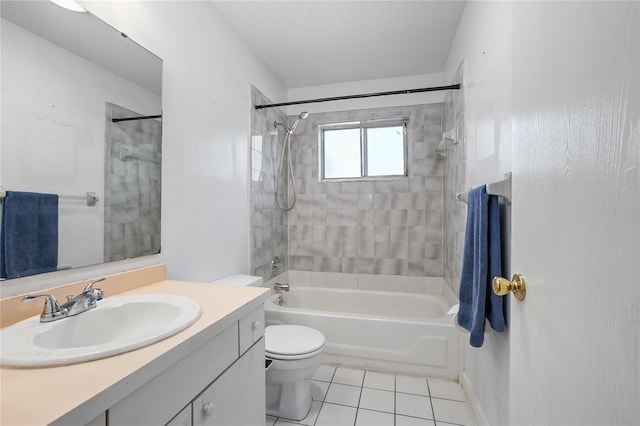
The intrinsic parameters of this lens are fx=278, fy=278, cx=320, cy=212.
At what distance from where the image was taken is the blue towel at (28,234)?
2.72 ft

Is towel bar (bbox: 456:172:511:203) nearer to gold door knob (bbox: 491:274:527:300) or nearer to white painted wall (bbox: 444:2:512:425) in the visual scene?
white painted wall (bbox: 444:2:512:425)

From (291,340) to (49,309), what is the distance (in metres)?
1.17

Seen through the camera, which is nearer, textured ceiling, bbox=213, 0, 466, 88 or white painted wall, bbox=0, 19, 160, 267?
white painted wall, bbox=0, 19, 160, 267

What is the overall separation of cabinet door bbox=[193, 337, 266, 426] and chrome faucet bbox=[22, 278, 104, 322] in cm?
47

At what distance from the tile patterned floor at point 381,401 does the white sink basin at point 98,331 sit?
1.02 meters

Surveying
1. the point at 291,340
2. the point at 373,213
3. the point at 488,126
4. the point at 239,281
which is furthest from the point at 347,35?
the point at 291,340

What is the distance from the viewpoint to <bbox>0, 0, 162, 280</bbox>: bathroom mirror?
854 mm

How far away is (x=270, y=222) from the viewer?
255 centimetres

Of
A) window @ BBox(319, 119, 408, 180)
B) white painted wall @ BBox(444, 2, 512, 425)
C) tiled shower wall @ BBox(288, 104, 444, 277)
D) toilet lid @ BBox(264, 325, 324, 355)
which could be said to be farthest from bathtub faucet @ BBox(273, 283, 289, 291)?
white painted wall @ BBox(444, 2, 512, 425)

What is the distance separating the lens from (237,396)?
978mm

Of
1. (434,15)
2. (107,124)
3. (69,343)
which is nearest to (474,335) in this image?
(69,343)

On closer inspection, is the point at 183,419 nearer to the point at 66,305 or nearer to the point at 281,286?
the point at 66,305

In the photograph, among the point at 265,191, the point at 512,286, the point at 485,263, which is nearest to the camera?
the point at 512,286

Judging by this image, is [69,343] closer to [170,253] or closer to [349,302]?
[170,253]
